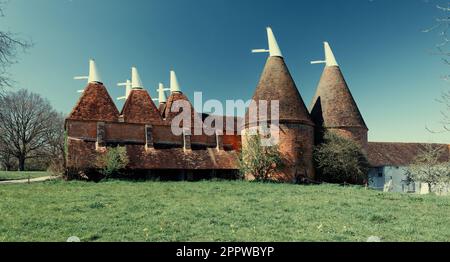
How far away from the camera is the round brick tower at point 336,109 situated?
2777cm

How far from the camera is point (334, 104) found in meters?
28.5

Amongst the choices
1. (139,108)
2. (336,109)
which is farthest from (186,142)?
(336,109)

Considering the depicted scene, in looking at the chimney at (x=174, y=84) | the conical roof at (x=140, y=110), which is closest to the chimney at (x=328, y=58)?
the chimney at (x=174, y=84)

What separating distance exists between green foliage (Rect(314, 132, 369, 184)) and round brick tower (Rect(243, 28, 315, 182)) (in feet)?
2.58

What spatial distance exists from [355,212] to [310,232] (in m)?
3.55

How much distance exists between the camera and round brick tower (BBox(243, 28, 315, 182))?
25344mm

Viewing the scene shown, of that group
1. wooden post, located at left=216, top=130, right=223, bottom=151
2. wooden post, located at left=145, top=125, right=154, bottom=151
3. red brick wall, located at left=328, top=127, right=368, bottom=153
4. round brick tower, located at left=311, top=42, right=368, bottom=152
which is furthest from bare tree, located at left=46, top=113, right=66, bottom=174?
red brick wall, located at left=328, top=127, right=368, bottom=153

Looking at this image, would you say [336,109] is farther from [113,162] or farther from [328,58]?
[113,162]

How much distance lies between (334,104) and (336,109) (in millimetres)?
528

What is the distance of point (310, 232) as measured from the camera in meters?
7.81
